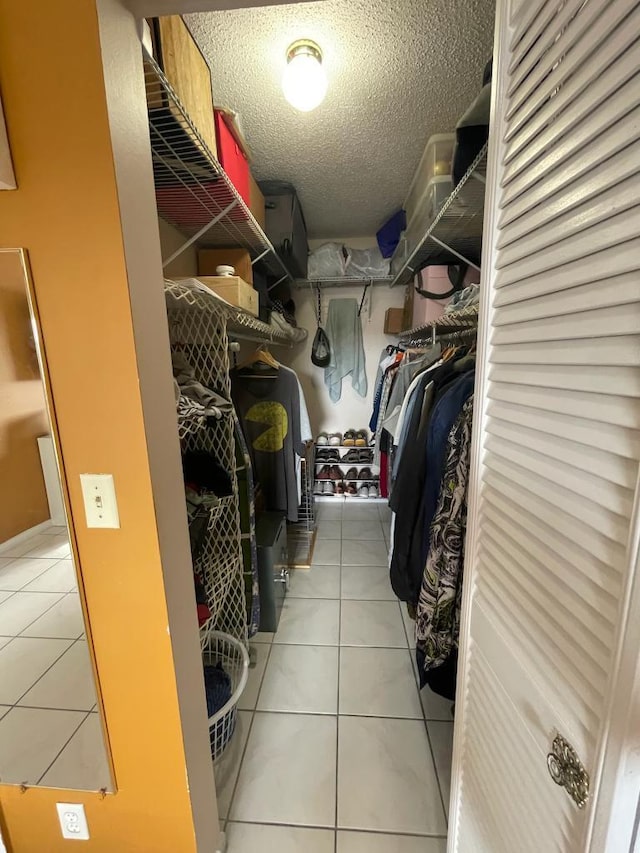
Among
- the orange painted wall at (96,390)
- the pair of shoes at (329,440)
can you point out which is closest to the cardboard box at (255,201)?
the orange painted wall at (96,390)

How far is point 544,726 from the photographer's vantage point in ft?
1.80

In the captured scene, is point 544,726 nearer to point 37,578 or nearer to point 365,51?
point 37,578

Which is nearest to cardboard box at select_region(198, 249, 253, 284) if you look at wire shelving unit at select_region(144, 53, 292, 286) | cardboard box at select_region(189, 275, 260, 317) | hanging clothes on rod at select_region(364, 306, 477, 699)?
wire shelving unit at select_region(144, 53, 292, 286)

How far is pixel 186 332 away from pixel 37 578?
977 millimetres

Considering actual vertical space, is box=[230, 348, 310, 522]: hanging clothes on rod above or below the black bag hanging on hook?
below

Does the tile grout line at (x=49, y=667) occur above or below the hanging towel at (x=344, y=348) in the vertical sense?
below

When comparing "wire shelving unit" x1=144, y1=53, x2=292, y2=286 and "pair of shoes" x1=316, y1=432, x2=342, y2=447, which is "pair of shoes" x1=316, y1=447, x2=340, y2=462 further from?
"wire shelving unit" x1=144, y1=53, x2=292, y2=286

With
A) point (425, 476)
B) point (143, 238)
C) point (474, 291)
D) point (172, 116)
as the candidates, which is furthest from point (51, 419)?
point (474, 291)

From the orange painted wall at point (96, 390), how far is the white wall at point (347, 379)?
107 inches

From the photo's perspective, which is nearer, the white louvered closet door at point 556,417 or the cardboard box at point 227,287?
the white louvered closet door at point 556,417

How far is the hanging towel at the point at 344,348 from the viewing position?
3.27 metres

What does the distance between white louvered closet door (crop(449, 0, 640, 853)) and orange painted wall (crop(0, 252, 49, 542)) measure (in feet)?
2.95

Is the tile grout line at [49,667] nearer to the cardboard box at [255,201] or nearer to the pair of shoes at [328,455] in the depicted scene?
the cardboard box at [255,201]

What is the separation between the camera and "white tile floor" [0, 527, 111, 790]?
2.62ft
